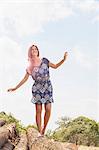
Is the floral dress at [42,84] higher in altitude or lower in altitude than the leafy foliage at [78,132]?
higher

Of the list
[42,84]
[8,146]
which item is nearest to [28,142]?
[8,146]

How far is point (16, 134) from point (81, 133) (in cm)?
446

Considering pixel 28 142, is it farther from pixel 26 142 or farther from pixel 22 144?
pixel 22 144

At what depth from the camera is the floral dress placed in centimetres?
962

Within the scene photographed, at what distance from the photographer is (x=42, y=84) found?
9672 mm

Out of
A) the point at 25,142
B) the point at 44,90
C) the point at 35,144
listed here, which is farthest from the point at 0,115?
the point at 44,90

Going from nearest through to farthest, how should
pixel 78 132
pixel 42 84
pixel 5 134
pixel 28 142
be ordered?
pixel 42 84 < pixel 5 134 < pixel 28 142 < pixel 78 132

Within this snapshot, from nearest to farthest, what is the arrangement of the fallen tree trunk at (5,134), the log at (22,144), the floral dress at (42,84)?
the floral dress at (42,84)
the fallen tree trunk at (5,134)
the log at (22,144)

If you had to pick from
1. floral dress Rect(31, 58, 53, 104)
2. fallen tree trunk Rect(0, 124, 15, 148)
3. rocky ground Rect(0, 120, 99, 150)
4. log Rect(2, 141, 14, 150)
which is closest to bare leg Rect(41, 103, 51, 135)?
floral dress Rect(31, 58, 53, 104)

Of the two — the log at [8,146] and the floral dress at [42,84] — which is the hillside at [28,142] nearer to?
the log at [8,146]

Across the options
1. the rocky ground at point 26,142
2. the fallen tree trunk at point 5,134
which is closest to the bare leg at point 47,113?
the rocky ground at point 26,142

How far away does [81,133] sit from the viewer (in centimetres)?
1783

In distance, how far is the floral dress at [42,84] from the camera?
31.6 ft

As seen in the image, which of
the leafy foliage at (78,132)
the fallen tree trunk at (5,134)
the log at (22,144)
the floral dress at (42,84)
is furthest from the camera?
the leafy foliage at (78,132)
